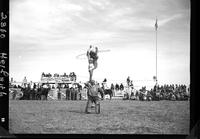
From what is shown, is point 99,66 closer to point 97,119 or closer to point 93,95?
point 93,95

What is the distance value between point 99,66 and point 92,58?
12 centimetres

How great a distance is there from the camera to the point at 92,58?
3.83 meters

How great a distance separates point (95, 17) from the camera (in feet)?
12.4

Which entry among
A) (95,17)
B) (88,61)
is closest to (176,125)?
(88,61)

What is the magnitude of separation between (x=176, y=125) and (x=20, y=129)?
1.75 m

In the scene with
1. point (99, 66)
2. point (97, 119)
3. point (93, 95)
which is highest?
point (99, 66)

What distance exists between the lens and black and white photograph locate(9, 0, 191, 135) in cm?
375

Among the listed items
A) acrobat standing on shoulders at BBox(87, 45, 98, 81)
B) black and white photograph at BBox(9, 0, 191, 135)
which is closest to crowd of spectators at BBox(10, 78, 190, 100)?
black and white photograph at BBox(9, 0, 191, 135)

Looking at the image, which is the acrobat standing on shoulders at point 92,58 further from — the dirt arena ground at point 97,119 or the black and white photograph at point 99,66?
the dirt arena ground at point 97,119

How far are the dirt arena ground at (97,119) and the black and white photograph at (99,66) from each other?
11mm

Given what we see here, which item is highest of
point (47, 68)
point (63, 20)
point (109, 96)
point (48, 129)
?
point (63, 20)

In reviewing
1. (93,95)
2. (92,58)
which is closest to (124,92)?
(93,95)

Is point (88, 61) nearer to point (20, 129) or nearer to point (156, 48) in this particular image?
point (156, 48)

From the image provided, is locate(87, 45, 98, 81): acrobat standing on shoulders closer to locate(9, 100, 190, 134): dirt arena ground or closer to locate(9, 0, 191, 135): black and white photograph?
locate(9, 0, 191, 135): black and white photograph
